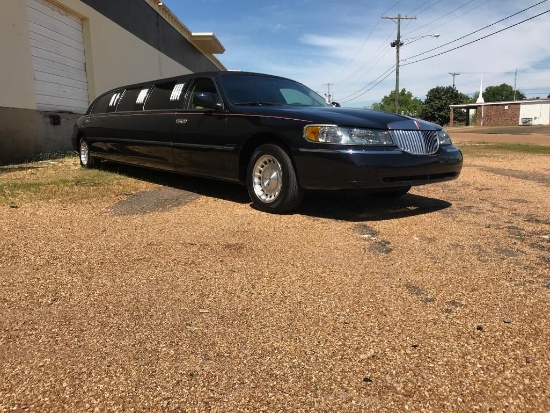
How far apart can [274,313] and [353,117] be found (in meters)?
2.50

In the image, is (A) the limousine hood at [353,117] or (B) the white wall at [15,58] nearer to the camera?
(A) the limousine hood at [353,117]

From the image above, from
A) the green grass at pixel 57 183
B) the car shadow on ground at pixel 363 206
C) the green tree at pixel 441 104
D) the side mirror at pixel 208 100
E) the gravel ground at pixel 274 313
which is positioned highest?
the green tree at pixel 441 104

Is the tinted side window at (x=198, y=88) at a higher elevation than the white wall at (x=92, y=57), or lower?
lower

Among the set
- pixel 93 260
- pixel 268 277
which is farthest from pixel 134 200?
pixel 268 277

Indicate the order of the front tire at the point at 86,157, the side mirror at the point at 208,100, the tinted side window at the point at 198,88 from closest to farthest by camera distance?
the side mirror at the point at 208,100
the tinted side window at the point at 198,88
the front tire at the point at 86,157

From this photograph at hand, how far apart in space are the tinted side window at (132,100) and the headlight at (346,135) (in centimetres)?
319

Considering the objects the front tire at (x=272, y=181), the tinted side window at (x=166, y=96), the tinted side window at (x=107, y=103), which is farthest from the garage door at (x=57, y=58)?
the front tire at (x=272, y=181)

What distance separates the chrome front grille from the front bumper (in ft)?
0.23

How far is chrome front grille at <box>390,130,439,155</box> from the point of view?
4.33 meters

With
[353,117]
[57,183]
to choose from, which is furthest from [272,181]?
[57,183]

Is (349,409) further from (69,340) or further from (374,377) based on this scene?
(69,340)

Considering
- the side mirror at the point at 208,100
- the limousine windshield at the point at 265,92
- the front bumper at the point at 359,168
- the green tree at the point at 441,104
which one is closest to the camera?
the front bumper at the point at 359,168

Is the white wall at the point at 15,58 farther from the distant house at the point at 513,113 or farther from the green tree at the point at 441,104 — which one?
the green tree at the point at 441,104

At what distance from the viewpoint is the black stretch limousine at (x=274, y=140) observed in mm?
4199
